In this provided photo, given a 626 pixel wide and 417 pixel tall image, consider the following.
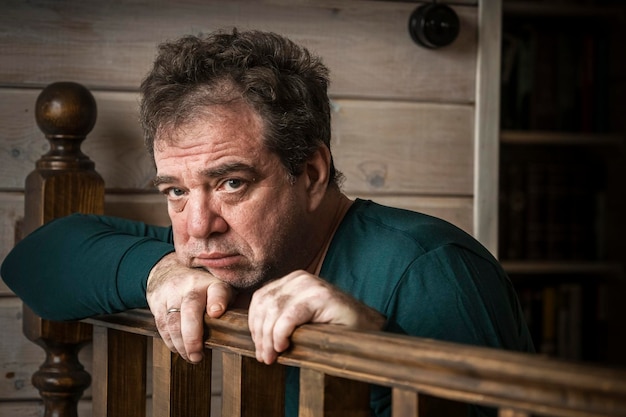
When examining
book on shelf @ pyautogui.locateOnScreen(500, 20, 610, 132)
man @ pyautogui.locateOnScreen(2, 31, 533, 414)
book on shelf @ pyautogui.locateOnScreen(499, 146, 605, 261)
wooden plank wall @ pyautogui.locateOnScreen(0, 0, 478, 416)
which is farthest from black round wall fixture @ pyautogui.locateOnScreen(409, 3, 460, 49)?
book on shelf @ pyautogui.locateOnScreen(499, 146, 605, 261)

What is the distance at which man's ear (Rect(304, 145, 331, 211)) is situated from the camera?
59.8 inches

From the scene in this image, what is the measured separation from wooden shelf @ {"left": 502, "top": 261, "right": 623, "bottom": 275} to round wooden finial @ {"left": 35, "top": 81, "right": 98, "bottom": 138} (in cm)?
146

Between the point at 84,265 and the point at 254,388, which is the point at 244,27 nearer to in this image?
the point at 84,265

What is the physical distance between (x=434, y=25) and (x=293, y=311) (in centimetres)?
114

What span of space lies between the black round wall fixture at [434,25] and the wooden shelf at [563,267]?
3.25 ft

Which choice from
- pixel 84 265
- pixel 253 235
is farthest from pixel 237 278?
pixel 84 265

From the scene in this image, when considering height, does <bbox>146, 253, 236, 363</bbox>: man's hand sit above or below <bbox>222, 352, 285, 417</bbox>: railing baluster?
above

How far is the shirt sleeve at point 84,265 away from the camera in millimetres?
1401

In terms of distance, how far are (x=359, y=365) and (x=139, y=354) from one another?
66cm

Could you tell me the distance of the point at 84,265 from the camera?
154 centimetres

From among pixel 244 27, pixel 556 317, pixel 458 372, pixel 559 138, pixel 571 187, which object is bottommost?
pixel 556 317

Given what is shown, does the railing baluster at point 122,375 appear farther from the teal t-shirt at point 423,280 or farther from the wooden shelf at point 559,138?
the wooden shelf at point 559,138

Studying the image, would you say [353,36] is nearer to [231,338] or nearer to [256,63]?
[256,63]

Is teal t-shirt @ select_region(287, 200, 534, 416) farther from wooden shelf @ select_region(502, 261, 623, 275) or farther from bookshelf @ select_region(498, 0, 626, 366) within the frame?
bookshelf @ select_region(498, 0, 626, 366)
